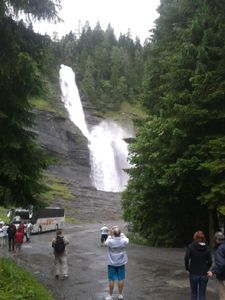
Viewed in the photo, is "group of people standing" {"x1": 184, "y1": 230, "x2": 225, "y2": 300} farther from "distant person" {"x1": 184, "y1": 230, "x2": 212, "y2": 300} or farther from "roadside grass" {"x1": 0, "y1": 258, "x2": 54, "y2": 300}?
"roadside grass" {"x1": 0, "y1": 258, "x2": 54, "y2": 300}

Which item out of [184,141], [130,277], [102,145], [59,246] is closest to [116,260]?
[130,277]

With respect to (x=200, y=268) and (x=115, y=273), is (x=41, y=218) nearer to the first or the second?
(x=115, y=273)

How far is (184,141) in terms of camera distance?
873 inches

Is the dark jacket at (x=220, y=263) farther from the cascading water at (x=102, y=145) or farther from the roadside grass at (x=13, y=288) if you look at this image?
the cascading water at (x=102, y=145)

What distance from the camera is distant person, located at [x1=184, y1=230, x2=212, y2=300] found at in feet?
30.0

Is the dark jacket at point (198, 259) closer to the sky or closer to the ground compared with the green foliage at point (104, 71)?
closer to the ground

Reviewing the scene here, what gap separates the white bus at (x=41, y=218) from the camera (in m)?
42.9

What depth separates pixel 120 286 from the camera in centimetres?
1055

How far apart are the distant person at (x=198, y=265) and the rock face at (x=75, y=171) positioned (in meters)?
44.9

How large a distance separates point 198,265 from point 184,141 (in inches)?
527

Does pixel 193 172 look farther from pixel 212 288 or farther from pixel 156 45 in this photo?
pixel 156 45

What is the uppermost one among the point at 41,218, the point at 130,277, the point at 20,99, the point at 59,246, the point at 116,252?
the point at 20,99

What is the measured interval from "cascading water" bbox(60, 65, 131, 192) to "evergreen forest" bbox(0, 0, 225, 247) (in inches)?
1605

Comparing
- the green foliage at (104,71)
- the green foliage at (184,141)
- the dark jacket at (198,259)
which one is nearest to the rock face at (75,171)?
the green foliage at (104,71)
